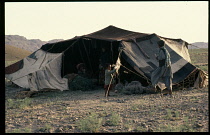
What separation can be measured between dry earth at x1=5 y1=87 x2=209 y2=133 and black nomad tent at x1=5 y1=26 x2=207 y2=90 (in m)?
1.75

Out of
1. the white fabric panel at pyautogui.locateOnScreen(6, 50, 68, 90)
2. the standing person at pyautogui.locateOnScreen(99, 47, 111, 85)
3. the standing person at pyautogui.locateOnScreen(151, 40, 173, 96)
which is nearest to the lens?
the standing person at pyautogui.locateOnScreen(151, 40, 173, 96)

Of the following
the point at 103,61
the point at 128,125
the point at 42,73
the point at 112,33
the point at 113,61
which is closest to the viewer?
the point at 128,125

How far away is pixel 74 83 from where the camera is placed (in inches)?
433

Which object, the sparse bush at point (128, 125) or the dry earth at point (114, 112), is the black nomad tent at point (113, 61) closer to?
the dry earth at point (114, 112)

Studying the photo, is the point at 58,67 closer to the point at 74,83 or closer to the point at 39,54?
the point at 74,83

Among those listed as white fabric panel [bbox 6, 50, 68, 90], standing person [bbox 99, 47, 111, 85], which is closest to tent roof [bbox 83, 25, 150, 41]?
standing person [bbox 99, 47, 111, 85]

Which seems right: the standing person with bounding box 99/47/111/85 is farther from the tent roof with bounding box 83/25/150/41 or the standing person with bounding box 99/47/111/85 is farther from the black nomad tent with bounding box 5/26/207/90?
the tent roof with bounding box 83/25/150/41

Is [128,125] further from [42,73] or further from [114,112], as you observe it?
[42,73]

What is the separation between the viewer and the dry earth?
16.8 feet

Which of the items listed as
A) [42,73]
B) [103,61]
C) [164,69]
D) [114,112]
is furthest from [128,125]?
[103,61]

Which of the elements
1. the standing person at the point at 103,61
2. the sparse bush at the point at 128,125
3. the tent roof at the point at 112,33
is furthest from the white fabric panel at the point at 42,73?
the sparse bush at the point at 128,125

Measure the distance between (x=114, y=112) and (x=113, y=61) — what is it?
5282 millimetres

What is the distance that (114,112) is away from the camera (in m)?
6.40

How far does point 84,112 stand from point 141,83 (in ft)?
13.3
